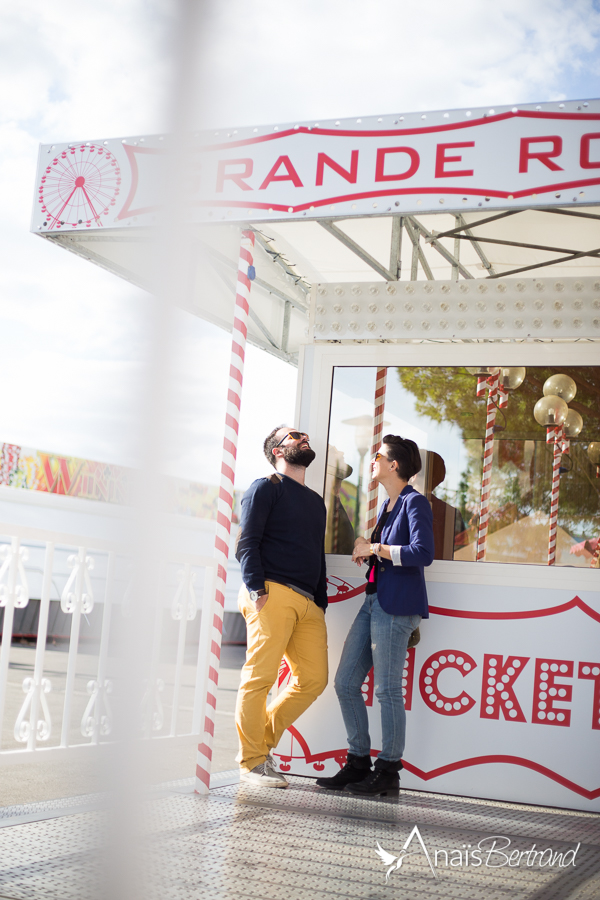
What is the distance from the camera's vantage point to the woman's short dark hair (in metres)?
4.55

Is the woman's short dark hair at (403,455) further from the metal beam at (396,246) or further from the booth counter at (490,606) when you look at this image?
the metal beam at (396,246)

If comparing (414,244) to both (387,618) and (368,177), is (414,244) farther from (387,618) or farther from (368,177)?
(387,618)

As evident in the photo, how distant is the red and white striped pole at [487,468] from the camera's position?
4699 millimetres

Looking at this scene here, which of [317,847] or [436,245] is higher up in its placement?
[436,245]

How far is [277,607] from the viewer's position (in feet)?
13.9

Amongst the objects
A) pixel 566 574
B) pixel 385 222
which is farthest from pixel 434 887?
pixel 385 222

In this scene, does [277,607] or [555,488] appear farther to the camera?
[555,488]

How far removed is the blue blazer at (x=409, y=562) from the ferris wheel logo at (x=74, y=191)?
209 centimetres

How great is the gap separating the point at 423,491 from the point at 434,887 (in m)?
2.42

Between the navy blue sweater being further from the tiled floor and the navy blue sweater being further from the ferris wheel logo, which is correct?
the ferris wheel logo

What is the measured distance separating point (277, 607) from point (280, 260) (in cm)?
232

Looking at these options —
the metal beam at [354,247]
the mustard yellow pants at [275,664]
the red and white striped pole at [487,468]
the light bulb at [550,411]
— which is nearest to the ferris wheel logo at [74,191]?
the metal beam at [354,247]

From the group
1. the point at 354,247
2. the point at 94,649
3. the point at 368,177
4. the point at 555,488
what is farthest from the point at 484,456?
the point at 94,649

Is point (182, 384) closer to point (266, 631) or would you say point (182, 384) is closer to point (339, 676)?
point (266, 631)
